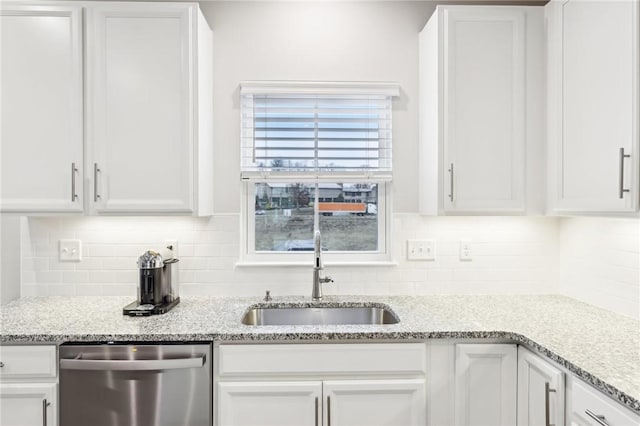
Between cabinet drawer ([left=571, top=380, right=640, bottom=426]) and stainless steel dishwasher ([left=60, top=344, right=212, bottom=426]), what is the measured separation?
4.39 ft

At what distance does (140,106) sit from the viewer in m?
2.06

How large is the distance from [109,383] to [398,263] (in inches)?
59.8

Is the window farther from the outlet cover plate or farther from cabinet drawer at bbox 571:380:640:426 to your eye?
cabinet drawer at bbox 571:380:640:426

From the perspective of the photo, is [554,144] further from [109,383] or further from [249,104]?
[109,383]

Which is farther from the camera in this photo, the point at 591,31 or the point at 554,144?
the point at 554,144

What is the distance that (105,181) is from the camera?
2057 millimetres

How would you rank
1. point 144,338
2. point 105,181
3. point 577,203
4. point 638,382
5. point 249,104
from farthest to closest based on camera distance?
1. point 249,104
2. point 105,181
3. point 577,203
4. point 144,338
5. point 638,382

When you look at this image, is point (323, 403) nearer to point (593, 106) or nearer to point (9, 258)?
point (593, 106)

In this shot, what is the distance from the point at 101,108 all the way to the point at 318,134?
110 cm

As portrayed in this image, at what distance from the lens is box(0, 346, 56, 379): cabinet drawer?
1717 mm

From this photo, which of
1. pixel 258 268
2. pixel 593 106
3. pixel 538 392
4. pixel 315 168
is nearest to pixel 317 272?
pixel 258 268

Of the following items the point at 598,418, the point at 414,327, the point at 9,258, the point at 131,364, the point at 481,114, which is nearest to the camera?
the point at 598,418

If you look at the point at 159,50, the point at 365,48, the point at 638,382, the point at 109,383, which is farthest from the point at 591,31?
the point at 109,383

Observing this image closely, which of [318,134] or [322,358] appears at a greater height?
[318,134]
